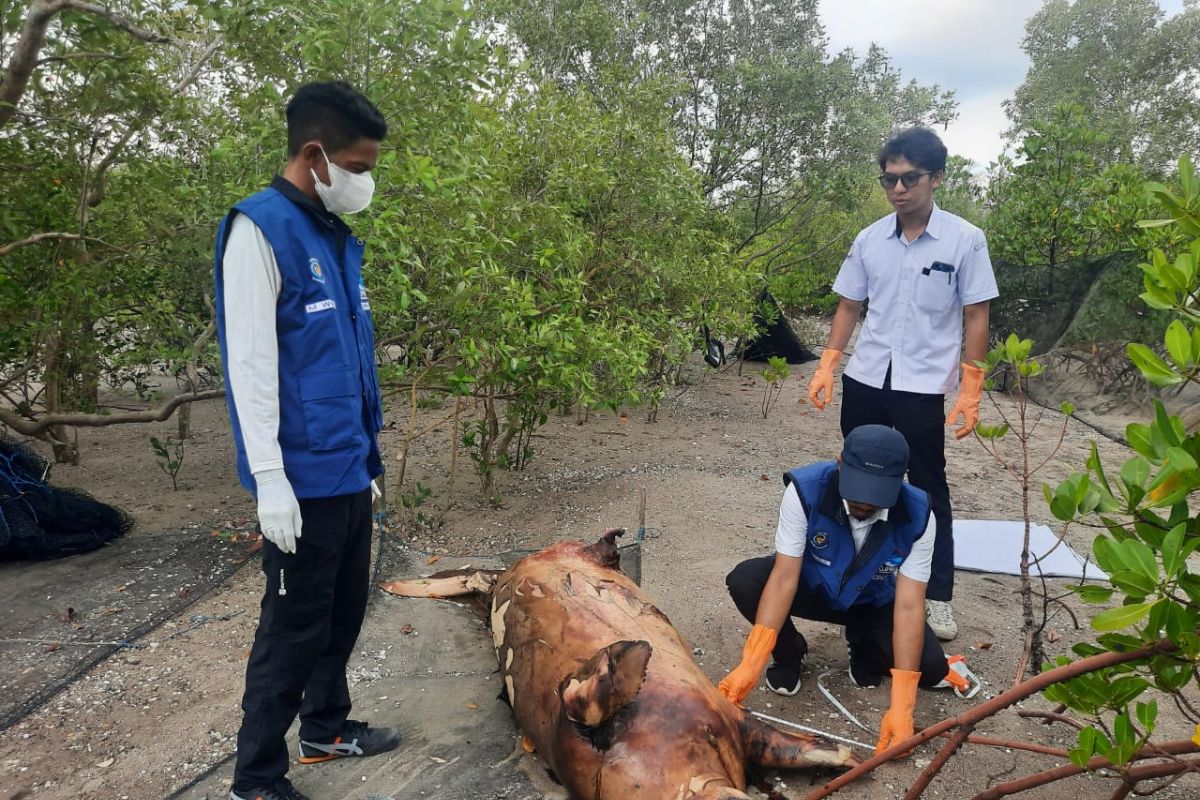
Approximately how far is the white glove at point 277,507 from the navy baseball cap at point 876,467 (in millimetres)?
1550

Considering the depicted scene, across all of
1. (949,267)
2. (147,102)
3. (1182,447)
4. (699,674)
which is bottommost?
(699,674)

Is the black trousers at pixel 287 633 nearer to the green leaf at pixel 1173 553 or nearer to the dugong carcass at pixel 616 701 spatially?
the dugong carcass at pixel 616 701

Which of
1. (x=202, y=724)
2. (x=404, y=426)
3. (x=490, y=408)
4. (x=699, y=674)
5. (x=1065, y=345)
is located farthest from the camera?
(x=1065, y=345)

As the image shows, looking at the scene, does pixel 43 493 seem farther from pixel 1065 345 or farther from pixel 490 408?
pixel 1065 345

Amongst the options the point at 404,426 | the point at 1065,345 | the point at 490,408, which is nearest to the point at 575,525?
the point at 490,408

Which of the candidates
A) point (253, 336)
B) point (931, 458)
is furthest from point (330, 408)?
point (931, 458)

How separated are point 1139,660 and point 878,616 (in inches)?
52.8

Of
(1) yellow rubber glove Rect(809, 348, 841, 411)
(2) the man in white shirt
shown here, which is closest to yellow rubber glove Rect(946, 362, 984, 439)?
(2) the man in white shirt

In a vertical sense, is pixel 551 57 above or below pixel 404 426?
above

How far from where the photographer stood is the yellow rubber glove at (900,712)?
2293 mm

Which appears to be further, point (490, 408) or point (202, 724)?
point (490, 408)

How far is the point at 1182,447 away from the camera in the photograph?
1210mm

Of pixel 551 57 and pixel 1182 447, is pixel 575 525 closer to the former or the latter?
pixel 1182 447

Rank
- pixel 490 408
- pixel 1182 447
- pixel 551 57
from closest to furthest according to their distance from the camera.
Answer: pixel 1182 447 < pixel 490 408 < pixel 551 57
